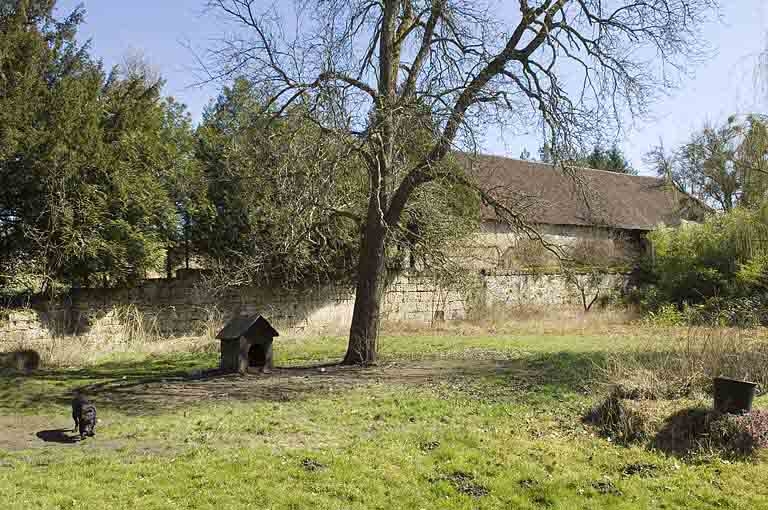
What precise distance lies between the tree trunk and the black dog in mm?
5205

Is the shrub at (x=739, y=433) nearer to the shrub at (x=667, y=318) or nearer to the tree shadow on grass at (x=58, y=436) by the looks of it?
the tree shadow on grass at (x=58, y=436)

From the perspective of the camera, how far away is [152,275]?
59.6 feet

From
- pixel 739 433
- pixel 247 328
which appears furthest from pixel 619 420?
pixel 247 328

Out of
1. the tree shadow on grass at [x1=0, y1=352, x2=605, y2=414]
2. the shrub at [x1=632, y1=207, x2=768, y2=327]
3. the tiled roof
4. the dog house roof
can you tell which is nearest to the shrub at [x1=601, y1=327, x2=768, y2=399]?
the tree shadow on grass at [x1=0, y1=352, x2=605, y2=414]

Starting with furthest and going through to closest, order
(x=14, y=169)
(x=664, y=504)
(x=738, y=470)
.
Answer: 1. (x=14, y=169)
2. (x=738, y=470)
3. (x=664, y=504)

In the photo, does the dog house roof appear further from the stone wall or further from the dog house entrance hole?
the stone wall

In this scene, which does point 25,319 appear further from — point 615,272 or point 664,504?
Answer: point 615,272

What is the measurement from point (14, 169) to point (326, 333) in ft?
28.0

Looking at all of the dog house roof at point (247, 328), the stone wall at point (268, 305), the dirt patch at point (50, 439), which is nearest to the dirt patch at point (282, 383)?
the dog house roof at point (247, 328)

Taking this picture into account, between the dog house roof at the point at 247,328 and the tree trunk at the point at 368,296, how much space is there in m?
1.64

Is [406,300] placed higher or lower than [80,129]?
lower

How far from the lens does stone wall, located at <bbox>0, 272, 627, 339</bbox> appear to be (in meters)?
14.7

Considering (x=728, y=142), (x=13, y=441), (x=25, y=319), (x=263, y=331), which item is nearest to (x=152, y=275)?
(x=25, y=319)

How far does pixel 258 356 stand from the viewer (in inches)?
429
